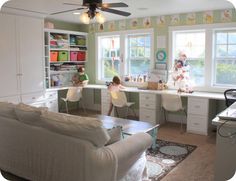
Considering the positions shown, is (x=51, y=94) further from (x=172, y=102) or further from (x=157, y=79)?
(x=172, y=102)

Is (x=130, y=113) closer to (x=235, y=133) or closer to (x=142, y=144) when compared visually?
(x=142, y=144)

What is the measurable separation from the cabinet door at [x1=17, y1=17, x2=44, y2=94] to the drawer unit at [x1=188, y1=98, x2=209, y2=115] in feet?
9.98

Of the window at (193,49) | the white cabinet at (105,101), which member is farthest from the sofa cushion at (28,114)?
the window at (193,49)

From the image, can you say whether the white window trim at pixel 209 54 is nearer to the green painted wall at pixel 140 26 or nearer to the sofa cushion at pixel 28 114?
the green painted wall at pixel 140 26

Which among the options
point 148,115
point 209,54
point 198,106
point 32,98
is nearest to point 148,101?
point 148,115

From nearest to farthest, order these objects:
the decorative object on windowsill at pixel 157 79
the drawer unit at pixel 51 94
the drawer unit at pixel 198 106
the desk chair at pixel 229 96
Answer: the desk chair at pixel 229 96 → the drawer unit at pixel 198 106 → the decorative object on windowsill at pixel 157 79 → the drawer unit at pixel 51 94

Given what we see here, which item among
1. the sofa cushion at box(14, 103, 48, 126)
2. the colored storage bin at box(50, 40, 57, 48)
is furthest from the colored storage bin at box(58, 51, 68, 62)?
the sofa cushion at box(14, 103, 48, 126)

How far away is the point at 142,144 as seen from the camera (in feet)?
8.53

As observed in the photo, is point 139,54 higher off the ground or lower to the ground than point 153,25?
lower

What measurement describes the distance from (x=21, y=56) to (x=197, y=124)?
354 centimetres

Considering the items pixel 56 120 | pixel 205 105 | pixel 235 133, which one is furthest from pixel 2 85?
pixel 235 133

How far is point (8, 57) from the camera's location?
4.74 meters

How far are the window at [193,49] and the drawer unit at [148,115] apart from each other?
1.11 m

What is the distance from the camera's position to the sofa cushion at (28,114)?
107 inches
